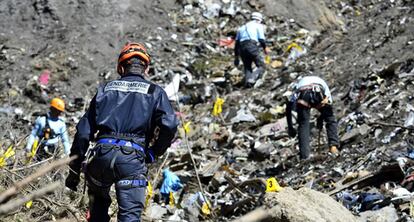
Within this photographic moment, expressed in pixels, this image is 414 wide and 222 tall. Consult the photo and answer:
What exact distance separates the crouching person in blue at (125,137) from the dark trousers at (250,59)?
308 inches

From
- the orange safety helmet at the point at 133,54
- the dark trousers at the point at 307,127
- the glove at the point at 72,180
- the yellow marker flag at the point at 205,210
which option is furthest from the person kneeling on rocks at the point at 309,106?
the glove at the point at 72,180

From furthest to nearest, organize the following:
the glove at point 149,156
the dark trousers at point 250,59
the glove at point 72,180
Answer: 1. the dark trousers at point 250,59
2. the glove at point 72,180
3. the glove at point 149,156

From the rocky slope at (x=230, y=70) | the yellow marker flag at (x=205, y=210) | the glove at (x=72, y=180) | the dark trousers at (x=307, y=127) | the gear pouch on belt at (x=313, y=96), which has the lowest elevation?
the rocky slope at (x=230, y=70)

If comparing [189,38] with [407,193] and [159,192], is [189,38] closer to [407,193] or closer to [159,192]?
[159,192]

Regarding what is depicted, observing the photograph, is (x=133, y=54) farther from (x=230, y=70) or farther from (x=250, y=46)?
(x=230, y=70)

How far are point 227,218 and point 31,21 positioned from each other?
943 centimetres

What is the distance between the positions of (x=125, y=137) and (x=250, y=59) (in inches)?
324

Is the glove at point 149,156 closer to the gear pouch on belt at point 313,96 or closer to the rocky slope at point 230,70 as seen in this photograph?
the rocky slope at point 230,70

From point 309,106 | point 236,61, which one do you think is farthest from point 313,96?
point 236,61

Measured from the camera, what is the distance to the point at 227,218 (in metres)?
6.61

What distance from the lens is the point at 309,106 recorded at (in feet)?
25.3

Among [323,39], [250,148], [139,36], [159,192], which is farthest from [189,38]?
[159,192]

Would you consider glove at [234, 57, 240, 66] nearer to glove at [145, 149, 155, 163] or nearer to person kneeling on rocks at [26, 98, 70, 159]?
person kneeling on rocks at [26, 98, 70, 159]

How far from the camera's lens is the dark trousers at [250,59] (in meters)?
11.9
